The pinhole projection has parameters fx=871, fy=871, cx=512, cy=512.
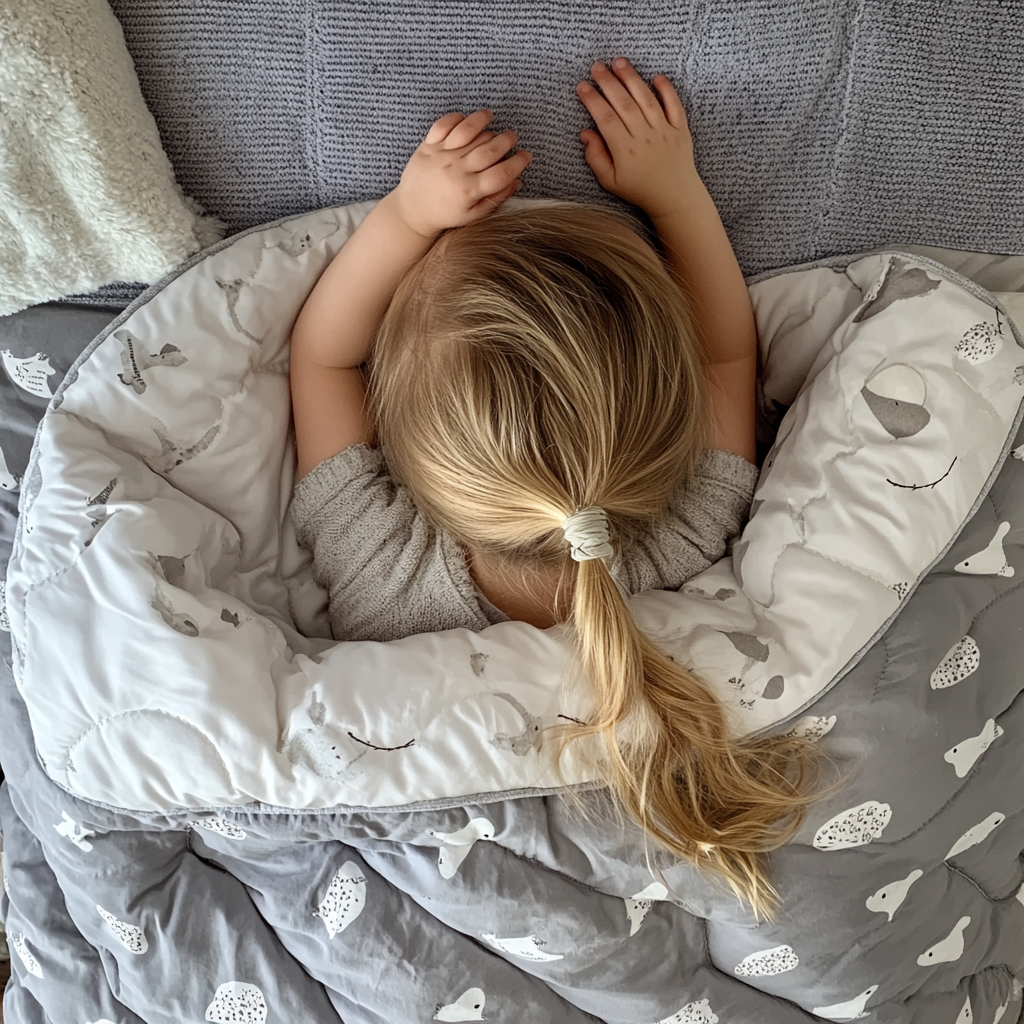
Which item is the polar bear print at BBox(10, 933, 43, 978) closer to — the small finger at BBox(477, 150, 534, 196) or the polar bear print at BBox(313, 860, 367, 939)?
the polar bear print at BBox(313, 860, 367, 939)

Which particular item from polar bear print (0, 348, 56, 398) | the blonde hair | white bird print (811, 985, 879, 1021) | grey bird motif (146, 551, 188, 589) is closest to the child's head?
the blonde hair

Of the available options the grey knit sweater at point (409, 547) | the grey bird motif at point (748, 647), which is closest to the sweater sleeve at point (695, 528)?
the grey knit sweater at point (409, 547)

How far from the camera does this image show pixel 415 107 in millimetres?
807

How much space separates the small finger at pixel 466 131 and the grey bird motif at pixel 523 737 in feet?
1.54

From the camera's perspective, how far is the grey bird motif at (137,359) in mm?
770

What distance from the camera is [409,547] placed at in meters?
0.80

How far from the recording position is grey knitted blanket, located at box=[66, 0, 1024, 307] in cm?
79

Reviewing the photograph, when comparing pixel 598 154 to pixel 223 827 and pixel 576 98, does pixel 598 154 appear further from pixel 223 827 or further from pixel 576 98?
pixel 223 827

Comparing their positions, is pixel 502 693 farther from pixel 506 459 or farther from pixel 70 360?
pixel 70 360

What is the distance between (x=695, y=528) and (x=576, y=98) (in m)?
0.42

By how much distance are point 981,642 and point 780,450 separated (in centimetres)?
24

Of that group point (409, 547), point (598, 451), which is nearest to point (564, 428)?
point (598, 451)

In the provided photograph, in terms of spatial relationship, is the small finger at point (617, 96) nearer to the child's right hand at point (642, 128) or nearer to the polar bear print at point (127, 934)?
the child's right hand at point (642, 128)

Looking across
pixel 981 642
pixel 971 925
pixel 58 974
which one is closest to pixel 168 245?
pixel 58 974
